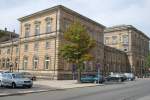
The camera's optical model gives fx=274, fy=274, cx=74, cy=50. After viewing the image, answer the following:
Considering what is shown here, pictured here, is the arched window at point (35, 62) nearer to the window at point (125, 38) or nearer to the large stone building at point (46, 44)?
the large stone building at point (46, 44)

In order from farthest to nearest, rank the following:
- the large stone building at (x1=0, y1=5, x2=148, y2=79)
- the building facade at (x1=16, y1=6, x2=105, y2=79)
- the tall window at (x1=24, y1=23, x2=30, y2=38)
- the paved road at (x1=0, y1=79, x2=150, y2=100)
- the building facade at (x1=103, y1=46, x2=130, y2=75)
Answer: the building facade at (x1=103, y1=46, x2=130, y2=75)
the tall window at (x1=24, y1=23, x2=30, y2=38)
the large stone building at (x1=0, y1=5, x2=148, y2=79)
the building facade at (x1=16, y1=6, x2=105, y2=79)
the paved road at (x1=0, y1=79, x2=150, y2=100)

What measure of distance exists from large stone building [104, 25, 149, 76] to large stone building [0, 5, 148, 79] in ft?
87.3

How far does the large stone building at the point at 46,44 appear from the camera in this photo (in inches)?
1897

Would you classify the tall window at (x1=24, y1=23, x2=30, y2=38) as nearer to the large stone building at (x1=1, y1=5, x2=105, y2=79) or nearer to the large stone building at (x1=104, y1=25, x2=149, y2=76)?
the large stone building at (x1=1, y1=5, x2=105, y2=79)

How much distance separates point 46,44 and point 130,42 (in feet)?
147

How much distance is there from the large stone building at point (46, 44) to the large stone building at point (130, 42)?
26.6 metres

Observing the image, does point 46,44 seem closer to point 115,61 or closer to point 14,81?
point 14,81

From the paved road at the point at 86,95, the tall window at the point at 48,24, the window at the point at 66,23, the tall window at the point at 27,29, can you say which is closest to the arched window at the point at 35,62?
the tall window at the point at 48,24

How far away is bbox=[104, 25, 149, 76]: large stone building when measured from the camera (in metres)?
89.5

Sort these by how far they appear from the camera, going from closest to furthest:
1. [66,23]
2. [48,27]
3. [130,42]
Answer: [66,23] → [48,27] → [130,42]

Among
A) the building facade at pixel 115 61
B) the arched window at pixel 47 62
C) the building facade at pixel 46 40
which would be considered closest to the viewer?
the building facade at pixel 46 40

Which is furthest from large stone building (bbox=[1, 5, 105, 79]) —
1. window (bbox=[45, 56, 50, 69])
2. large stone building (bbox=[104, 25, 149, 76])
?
large stone building (bbox=[104, 25, 149, 76])

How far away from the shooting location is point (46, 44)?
166 ft

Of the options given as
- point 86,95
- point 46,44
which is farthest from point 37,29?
point 86,95
